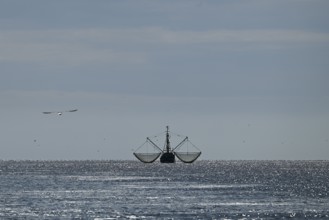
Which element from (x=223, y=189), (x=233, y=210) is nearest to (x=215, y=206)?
(x=233, y=210)

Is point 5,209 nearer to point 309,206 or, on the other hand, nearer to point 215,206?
point 215,206

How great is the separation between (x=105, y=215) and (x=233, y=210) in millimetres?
17835

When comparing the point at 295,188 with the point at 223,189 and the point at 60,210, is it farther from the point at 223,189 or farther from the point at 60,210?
the point at 60,210

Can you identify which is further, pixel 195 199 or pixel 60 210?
pixel 195 199

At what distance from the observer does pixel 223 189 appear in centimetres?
18775

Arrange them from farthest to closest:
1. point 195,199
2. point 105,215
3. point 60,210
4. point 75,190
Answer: point 75,190 < point 195,199 < point 60,210 < point 105,215

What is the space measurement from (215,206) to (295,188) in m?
56.8

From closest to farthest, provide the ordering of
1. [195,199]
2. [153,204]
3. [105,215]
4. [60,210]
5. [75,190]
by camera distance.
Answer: [105,215], [60,210], [153,204], [195,199], [75,190]

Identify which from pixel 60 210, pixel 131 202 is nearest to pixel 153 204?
pixel 131 202

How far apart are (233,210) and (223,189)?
5970cm

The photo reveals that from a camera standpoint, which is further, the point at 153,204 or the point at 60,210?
the point at 153,204

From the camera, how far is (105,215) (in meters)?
121

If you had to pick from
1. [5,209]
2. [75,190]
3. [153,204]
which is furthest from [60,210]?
[75,190]

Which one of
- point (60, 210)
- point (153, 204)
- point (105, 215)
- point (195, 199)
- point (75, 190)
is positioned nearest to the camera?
point (105, 215)
